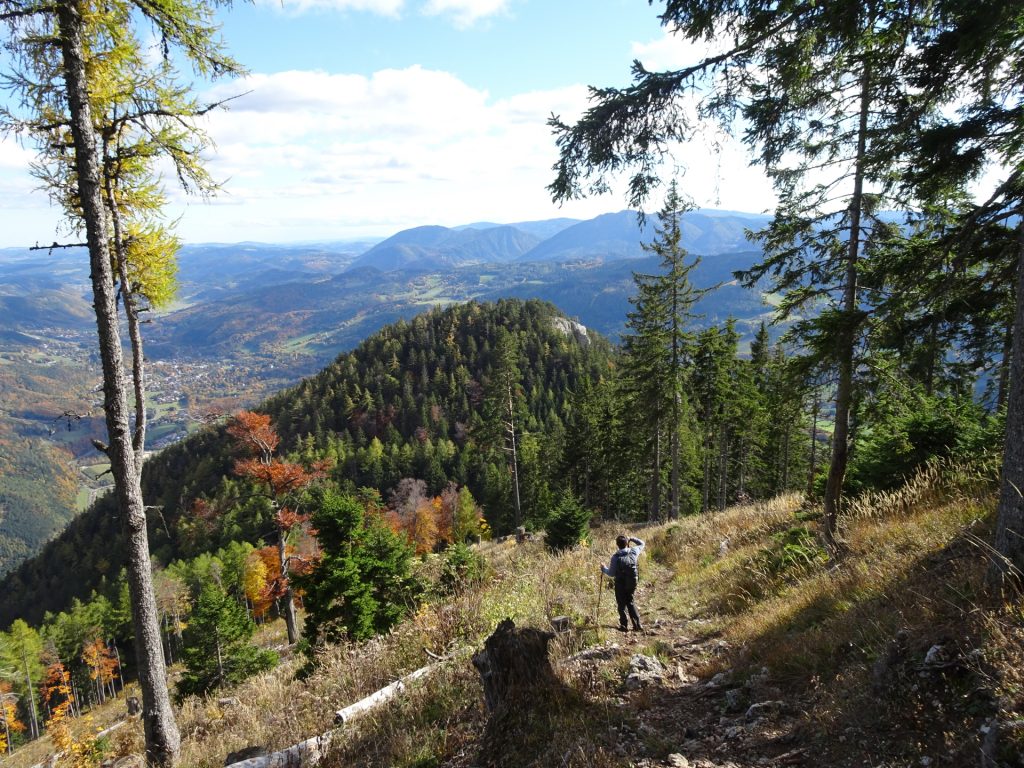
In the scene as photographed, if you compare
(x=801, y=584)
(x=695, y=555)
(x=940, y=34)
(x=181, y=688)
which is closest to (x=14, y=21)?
(x=940, y=34)

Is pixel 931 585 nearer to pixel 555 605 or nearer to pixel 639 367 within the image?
pixel 555 605

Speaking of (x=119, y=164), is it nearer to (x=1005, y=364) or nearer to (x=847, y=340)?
(x=847, y=340)

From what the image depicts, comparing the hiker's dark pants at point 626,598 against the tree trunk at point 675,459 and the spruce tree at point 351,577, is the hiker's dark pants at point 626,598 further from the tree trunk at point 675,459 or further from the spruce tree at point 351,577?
the tree trunk at point 675,459

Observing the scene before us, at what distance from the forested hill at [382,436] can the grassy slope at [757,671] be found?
1787 inches

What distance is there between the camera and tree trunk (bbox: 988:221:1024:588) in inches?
154

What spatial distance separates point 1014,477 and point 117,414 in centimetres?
962

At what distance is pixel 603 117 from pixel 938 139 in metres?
3.75

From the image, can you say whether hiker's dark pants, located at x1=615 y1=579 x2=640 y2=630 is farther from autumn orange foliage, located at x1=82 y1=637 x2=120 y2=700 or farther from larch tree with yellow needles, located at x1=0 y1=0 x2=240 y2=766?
autumn orange foliage, located at x1=82 y1=637 x2=120 y2=700

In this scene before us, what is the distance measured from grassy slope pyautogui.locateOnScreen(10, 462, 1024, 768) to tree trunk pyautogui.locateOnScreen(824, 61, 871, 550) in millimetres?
507

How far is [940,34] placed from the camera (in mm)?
5492

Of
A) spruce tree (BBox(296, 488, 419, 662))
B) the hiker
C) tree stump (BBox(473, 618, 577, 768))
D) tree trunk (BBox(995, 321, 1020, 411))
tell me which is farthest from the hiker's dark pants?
tree trunk (BBox(995, 321, 1020, 411))

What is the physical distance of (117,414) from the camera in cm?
699

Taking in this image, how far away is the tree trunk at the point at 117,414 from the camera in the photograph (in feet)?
21.3

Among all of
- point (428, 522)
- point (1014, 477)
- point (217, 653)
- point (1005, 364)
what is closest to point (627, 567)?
point (1014, 477)
